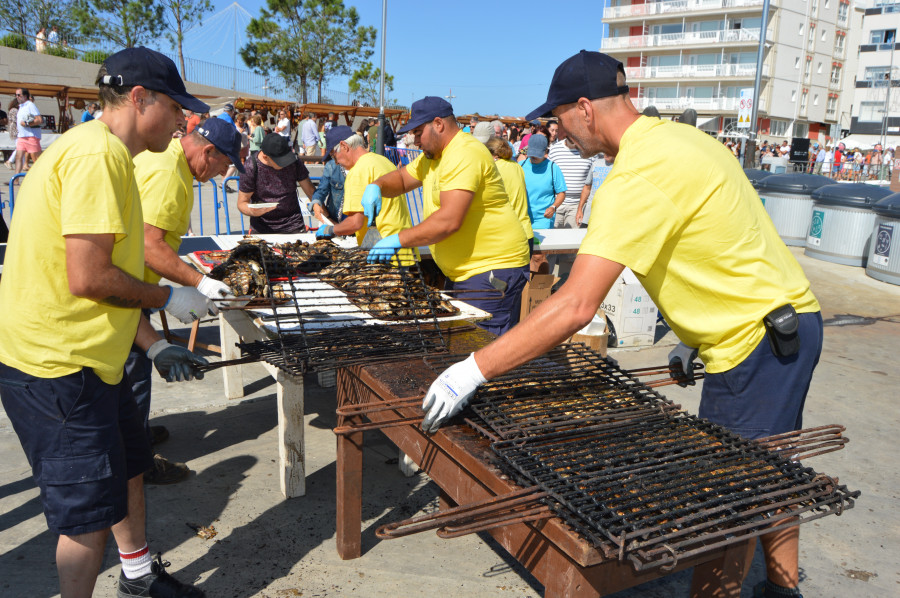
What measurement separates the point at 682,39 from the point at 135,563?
61.3m

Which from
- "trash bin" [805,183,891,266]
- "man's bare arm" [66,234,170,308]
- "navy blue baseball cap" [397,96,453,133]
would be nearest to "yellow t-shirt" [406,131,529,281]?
"navy blue baseball cap" [397,96,453,133]

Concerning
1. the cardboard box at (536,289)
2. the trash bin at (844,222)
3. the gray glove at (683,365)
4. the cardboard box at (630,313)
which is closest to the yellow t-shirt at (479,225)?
the gray glove at (683,365)

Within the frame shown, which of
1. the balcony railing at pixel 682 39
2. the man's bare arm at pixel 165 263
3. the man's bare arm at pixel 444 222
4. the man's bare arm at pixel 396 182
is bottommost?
the man's bare arm at pixel 165 263

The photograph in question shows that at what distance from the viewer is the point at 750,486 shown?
5.39 ft

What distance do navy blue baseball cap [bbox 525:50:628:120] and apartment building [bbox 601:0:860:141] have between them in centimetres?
5227

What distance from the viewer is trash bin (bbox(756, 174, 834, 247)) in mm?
11703

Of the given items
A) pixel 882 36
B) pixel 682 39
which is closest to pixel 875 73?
pixel 882 36

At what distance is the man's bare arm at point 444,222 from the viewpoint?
350cm

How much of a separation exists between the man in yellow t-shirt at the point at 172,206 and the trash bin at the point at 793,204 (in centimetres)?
1064

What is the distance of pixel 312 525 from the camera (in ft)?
10.8

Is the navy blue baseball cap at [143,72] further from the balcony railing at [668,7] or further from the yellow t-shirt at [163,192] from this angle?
the balcony railing at [668,7]

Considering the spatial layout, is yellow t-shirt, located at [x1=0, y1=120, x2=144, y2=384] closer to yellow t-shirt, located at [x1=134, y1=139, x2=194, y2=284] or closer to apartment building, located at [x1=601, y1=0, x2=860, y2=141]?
yellow t-shirt, located at [x1=134, y1=139, x2=194, y2=284]

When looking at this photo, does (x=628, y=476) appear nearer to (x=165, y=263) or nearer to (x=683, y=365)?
(x=683, y=365)

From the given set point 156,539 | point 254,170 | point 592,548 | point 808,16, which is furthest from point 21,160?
point 808,16
